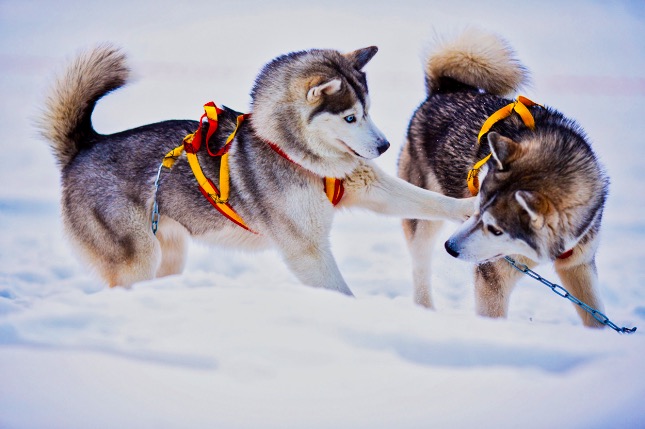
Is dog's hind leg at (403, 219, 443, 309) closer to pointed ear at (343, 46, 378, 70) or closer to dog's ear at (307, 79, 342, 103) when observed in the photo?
pointed ear at (343, 46, 378, 70)

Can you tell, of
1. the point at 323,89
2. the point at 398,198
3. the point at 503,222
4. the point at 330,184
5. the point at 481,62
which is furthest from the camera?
the point at 481,62

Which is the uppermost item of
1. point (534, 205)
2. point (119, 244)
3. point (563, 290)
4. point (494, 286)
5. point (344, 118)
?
point (344, 118)

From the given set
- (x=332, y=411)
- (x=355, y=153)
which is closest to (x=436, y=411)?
(x=332, y=411)

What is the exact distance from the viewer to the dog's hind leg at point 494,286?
11.8 ft

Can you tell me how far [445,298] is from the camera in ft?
15.9

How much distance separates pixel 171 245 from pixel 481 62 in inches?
90.7

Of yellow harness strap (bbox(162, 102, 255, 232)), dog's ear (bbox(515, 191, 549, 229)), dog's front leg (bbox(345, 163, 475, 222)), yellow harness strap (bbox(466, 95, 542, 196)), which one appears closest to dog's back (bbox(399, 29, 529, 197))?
yellow harness strap (bbox(466, 95, 542, 196))

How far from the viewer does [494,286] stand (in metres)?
3.63

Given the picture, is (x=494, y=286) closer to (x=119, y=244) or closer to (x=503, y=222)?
(x=503, y=222)

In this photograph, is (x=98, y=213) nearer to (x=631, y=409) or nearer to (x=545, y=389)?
(x=545, y=389)

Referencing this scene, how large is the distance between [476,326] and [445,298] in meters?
1.99

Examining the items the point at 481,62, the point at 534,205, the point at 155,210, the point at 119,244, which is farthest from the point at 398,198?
the point at 119,244

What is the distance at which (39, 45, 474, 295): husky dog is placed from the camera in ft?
11.4

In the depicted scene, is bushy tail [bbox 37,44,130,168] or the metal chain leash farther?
bushy tail [bbox 37,44,130,168]
